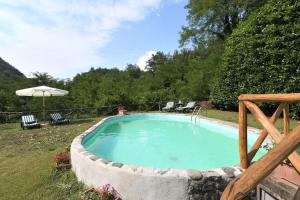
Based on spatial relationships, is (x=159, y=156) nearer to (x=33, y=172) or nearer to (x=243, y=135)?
(x=33, y=172)

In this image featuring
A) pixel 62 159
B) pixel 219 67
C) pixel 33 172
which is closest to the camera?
pixel 33 172

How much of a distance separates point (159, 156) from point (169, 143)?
188 cm

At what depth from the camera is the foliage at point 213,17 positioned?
22.3m

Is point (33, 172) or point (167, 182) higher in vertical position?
point (167, 182)

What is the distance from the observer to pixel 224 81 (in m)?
17.2

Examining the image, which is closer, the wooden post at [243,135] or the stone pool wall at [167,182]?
the wooden post at [243,135]

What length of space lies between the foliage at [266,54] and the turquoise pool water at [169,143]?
3.52 m

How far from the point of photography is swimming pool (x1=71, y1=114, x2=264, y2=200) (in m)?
4.38

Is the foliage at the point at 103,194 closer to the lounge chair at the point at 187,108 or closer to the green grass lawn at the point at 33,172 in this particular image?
the green grass lawn at the point at 33,172

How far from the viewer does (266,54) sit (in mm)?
13102

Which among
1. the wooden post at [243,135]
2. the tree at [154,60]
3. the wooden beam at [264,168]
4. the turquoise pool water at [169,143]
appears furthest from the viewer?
the tree at [154,60]

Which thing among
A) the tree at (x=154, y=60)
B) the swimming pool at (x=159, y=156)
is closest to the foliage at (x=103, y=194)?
the swimming pool at (x=159, y=156)

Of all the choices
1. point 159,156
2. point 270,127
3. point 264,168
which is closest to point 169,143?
point 159,156

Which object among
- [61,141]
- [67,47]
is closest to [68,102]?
[67,47]
